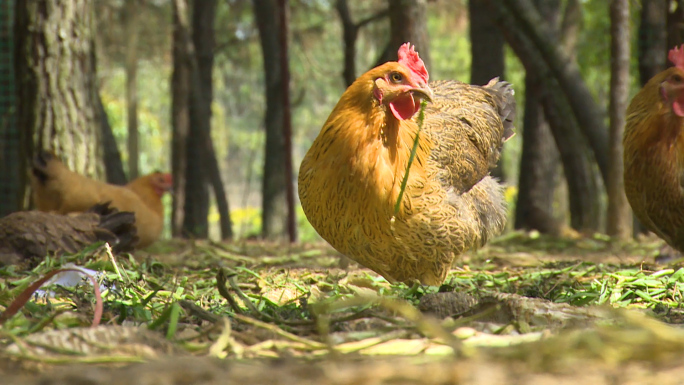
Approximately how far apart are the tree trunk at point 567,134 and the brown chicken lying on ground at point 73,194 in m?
4.40

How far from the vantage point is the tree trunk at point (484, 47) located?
834 centimetres

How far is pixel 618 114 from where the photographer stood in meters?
6.64

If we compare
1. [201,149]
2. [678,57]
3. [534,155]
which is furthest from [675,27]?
[201,149]

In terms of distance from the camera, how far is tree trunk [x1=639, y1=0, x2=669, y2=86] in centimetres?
712

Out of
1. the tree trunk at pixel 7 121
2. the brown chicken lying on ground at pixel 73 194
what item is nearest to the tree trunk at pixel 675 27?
the brown chicken lying on ground at pixel 73 194

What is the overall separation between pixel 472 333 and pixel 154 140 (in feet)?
68.8

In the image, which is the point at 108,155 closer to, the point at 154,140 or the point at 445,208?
the point at 445,208

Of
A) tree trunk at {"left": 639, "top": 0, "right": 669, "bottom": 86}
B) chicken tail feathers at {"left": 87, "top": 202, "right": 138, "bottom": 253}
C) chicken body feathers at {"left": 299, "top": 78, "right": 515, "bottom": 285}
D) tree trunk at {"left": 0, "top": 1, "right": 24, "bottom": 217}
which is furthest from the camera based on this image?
tree trunk at {"left": 639, "top": 0, "right": 669, "bottom": 86}

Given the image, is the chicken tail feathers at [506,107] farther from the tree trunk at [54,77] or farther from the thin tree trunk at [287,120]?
the tree trunk at [54,77]

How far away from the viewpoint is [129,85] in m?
11.6

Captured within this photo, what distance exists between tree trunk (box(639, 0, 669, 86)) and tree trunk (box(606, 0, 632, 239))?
68cm

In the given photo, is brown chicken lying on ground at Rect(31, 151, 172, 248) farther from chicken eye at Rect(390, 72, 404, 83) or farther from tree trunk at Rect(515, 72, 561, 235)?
tree trunk at Rect(515, 72, 561, 235)

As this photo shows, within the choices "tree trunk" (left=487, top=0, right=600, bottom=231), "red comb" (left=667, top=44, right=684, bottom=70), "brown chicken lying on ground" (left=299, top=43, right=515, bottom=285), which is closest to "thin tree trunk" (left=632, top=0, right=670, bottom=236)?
"tree trunk" (left=487, top=0, right=600, bottom=231)

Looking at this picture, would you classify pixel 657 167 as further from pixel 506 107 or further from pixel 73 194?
pixel 73 194
